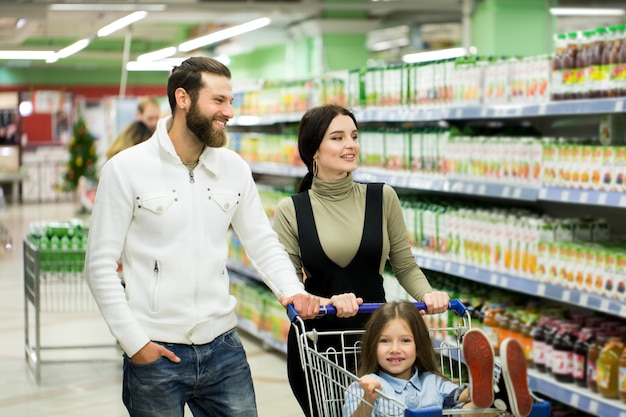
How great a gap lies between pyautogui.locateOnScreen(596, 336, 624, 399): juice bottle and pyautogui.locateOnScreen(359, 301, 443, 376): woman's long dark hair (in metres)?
1.73

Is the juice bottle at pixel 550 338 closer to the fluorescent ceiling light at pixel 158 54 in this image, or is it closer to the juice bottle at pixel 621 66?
the juice bottle at pixel 621 66

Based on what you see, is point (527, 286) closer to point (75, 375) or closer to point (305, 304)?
point (305, 304)

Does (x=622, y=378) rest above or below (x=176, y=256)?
below

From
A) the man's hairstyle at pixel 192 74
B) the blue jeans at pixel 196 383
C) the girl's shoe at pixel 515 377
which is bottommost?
the blue jeans at pixel 196 383

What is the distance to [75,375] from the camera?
693 cm

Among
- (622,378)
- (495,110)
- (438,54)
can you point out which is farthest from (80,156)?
(622,378)

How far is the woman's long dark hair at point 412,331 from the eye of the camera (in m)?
2.88

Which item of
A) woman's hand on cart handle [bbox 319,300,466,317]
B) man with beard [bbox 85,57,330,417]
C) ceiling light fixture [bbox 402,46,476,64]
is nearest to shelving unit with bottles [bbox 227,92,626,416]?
woman's hand on cart handle [bbox 319,300,466,317]

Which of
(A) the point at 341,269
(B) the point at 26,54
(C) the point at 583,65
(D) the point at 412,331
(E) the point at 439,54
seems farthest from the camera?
(B) the point at 26,54

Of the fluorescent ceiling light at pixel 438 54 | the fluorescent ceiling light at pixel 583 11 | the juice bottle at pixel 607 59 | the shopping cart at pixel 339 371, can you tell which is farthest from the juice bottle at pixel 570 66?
the fluorescent ceiling light at pixel 438 54

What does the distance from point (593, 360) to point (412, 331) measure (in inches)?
74.2

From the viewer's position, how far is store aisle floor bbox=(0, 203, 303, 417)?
598 centimetres

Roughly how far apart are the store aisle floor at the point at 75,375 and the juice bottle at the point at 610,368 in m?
2.04

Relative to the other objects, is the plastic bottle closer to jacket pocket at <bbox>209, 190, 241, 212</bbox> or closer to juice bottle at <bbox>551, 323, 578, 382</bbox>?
juice bottle at <bbox>551, 323, 578, 382</bbox>
